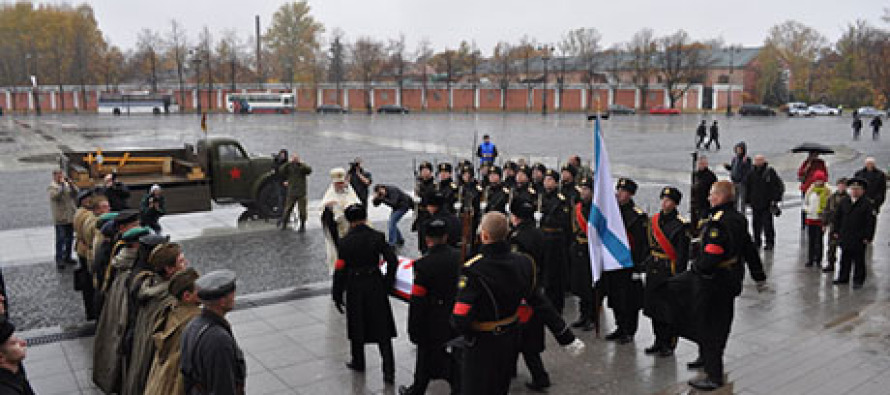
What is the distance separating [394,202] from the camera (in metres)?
11.3

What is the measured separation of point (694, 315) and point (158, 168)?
12887 millimetres

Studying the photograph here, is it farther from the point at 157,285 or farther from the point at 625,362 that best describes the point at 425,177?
the point at 157,285

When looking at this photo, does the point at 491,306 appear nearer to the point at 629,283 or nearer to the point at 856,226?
the point at 629,283

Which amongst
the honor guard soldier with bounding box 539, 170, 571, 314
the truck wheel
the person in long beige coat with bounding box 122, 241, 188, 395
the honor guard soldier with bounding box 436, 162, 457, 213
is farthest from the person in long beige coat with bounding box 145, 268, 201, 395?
the truck wheel

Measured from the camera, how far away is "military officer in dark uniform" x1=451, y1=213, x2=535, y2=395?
4.66 meters

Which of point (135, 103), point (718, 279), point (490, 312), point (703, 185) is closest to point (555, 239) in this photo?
point (718, 279)

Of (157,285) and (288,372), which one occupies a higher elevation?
(157,285)

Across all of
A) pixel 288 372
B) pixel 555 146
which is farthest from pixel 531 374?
pixel 555 146

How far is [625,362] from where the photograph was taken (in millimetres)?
6848

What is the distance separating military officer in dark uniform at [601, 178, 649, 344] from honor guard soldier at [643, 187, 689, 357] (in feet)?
1.15

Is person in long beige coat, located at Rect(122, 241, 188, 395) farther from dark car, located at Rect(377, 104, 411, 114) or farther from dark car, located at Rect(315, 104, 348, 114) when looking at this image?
dark car, located at Rect(315, 104, 348, 114)

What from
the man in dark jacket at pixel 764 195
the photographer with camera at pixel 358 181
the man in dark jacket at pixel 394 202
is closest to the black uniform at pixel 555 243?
the man in dark jacket at pixel 394 202

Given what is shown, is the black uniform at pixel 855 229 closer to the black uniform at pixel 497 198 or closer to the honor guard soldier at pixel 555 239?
the honor guard soldier at pixel 555 239

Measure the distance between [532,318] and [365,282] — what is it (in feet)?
5.05
